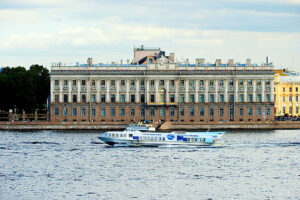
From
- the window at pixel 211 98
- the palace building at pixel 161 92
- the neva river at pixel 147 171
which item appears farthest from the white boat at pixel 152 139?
the window at pixel 211 98

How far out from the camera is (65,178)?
58531 millimetres

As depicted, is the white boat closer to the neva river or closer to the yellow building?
the neva river

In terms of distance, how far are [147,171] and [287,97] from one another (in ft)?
277

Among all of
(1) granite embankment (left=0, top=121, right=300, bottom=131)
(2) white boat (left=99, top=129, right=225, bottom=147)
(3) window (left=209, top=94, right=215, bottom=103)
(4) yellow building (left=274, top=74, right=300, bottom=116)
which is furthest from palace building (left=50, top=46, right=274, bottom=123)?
(2) white boat (left=99, top=129, right=225, bottom=147)

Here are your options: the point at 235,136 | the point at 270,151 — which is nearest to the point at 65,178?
the point at 270,151

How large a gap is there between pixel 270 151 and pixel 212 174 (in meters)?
18.4

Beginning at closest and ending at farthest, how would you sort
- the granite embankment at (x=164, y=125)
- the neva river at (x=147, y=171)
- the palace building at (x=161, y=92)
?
1. the neva river at (x=147, y=171)
2. the granite embankment at (x=164, y=125)
3. the palace building at (x=161, y=92)

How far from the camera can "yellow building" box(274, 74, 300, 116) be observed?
142750 millimetres

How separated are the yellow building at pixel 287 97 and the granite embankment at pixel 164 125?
77.3ft

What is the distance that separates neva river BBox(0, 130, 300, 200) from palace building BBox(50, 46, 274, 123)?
36.1 m

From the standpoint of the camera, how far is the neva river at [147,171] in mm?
52531

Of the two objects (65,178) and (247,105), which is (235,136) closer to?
(247,105)

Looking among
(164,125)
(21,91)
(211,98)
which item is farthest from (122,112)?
(21,91)

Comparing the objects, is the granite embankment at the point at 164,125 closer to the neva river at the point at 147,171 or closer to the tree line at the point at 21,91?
the tree line at the point at 21,91
